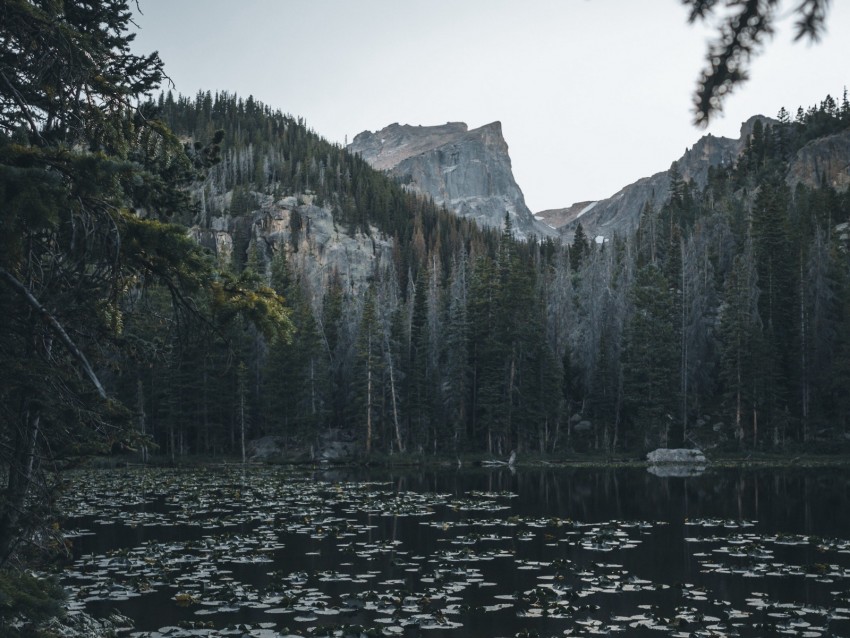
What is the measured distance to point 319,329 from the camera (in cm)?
7144

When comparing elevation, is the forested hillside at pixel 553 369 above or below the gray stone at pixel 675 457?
above

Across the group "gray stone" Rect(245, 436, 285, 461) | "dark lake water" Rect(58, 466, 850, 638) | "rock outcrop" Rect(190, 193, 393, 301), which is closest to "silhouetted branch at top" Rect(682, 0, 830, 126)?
"dark lake water" Rect(58, 466, 850, 638)

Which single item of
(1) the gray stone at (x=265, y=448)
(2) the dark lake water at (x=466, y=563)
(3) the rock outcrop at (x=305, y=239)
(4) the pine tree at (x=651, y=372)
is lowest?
(1) the gray stone at (x=265, y=448)

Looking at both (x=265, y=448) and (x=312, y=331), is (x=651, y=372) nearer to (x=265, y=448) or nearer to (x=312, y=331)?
(x=312, y=331)

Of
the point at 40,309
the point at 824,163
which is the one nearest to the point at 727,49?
the point at 40,309

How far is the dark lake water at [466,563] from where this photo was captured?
38.5 ft

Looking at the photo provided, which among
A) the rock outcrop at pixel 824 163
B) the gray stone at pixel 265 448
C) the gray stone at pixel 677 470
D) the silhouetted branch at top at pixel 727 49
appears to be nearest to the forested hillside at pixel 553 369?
the gray stone at pixel 265 448

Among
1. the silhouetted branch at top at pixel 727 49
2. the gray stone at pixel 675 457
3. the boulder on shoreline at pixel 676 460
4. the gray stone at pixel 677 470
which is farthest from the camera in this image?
the gray stone at pixel 675 457

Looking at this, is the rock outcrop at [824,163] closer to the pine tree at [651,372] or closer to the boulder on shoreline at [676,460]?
the pine tree at [651,372]

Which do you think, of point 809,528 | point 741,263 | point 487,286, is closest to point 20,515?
point 809,528

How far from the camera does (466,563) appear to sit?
16.0 metres

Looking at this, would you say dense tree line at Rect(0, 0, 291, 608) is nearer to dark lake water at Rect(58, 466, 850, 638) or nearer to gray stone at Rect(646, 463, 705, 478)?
dark lake water at Rect(58, 466, 850, 638)

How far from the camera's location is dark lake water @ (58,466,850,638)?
11734 mm

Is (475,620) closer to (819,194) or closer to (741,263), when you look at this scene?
(741,263)
